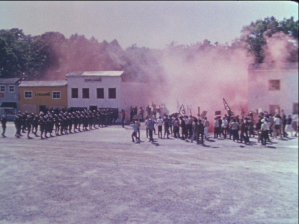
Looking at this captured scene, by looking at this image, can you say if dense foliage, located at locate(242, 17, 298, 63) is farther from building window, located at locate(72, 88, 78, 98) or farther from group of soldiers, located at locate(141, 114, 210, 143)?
building window, located at locate(72, 88, 78, 98)

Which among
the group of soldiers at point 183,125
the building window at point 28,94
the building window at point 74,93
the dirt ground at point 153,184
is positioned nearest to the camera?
the building window at point 28,94

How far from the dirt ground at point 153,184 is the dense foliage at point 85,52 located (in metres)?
1.10

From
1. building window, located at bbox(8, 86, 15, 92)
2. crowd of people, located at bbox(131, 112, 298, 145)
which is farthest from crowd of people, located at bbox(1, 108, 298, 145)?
building window, located at bbox(8, 86, 15, 92)

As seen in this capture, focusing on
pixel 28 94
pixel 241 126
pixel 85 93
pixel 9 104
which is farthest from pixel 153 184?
pixel 9 104

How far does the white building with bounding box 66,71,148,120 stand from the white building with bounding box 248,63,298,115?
2272 mm

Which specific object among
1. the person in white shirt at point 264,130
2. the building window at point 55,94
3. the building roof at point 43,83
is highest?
the building roof at point 43,83

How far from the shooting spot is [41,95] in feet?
14.4

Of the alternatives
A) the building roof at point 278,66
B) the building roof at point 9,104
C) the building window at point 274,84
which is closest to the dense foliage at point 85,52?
the building roof at point 278,66

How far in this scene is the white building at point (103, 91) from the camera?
18.0 ft

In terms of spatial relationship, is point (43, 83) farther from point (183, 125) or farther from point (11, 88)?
point (183, 125)

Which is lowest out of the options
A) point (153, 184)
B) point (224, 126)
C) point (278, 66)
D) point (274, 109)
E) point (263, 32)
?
point (153, 184)

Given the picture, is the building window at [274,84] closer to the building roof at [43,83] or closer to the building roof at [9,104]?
the building roof at [43,83]

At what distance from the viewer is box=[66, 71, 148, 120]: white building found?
5.49m

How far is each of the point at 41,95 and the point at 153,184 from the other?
3.06m
